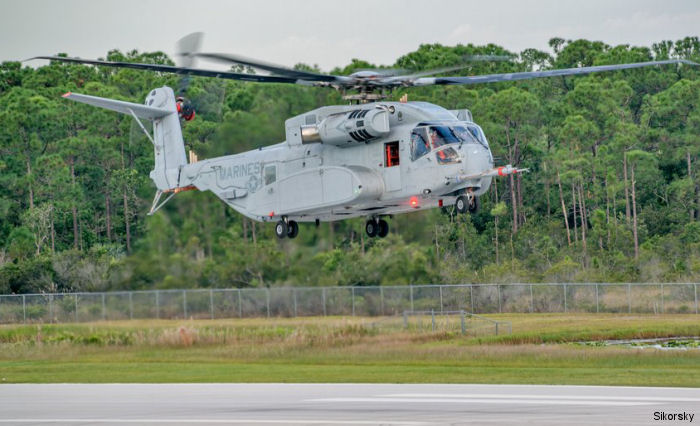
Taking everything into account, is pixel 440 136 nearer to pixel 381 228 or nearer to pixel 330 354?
pixel 381 228

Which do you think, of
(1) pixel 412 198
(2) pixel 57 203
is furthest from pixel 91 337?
(2) pixel 57 203

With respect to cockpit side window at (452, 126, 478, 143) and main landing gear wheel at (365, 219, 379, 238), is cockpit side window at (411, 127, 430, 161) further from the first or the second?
main landing gear wheel at (365, 219, 379, 238)

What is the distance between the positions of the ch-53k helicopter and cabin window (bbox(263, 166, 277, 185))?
0.10ft

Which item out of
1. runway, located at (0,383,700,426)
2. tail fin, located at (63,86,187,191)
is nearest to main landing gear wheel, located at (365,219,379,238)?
tail fin, located at (63,86,187,191)

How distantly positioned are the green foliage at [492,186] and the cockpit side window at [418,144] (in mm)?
11837

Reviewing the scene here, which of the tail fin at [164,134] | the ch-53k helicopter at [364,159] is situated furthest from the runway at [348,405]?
the tail fin at [164,134]

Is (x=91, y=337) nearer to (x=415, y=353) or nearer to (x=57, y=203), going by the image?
(x=415, y=353)

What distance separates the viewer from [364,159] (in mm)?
36125

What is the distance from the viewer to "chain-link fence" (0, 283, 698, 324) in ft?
157

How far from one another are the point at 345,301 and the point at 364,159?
1746cm

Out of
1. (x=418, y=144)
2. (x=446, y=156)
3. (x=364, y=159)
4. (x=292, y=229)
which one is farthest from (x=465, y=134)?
(x=292, y=229)

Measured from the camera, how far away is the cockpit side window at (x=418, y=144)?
34625 mm

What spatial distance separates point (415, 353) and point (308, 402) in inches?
660

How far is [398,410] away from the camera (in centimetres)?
2216
